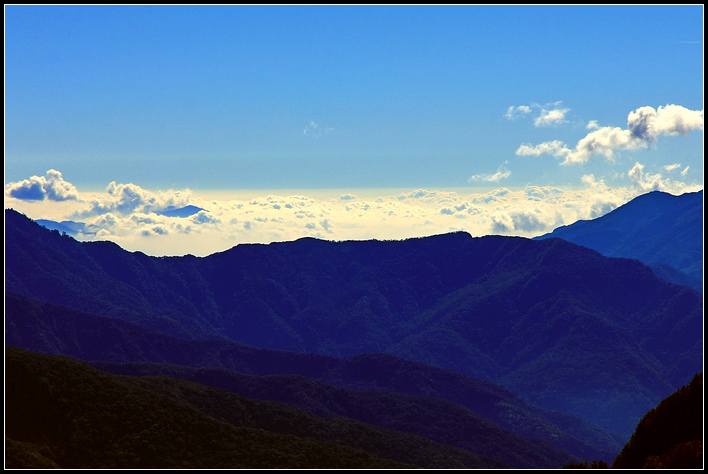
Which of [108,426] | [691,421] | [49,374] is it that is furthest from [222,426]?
[691,421]

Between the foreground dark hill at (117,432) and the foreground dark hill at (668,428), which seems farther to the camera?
the foreground dark hill at (117,432)

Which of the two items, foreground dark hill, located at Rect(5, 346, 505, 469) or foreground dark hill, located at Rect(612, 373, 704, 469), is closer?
foreground dark hill, located at Rect(612, 373, 704, 469)

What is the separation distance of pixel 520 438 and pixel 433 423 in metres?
22.1

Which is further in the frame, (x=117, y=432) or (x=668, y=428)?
(x=117, y=432)

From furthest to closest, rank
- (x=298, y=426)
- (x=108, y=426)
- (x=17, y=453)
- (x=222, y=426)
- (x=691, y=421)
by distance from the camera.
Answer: (x=298, y=426) < (x=222, y=426) < (x=108, y=426) < (x=17, y=453) < (x=691, y=421)

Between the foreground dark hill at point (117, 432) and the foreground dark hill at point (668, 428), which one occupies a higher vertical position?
the foreground dark hill at point (668, 428)

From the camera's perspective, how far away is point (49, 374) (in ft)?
270

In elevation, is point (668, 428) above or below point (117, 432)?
above

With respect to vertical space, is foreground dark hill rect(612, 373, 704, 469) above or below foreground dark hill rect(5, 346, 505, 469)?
above

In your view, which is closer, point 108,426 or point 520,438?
point 108,426

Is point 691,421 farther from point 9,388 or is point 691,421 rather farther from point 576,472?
point 9,388

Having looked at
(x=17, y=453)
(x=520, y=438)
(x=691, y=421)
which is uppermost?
(x=691, y=421)

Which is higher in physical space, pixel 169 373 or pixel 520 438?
pixel 169 373

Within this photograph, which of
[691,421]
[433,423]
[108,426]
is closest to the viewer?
[691,421]
